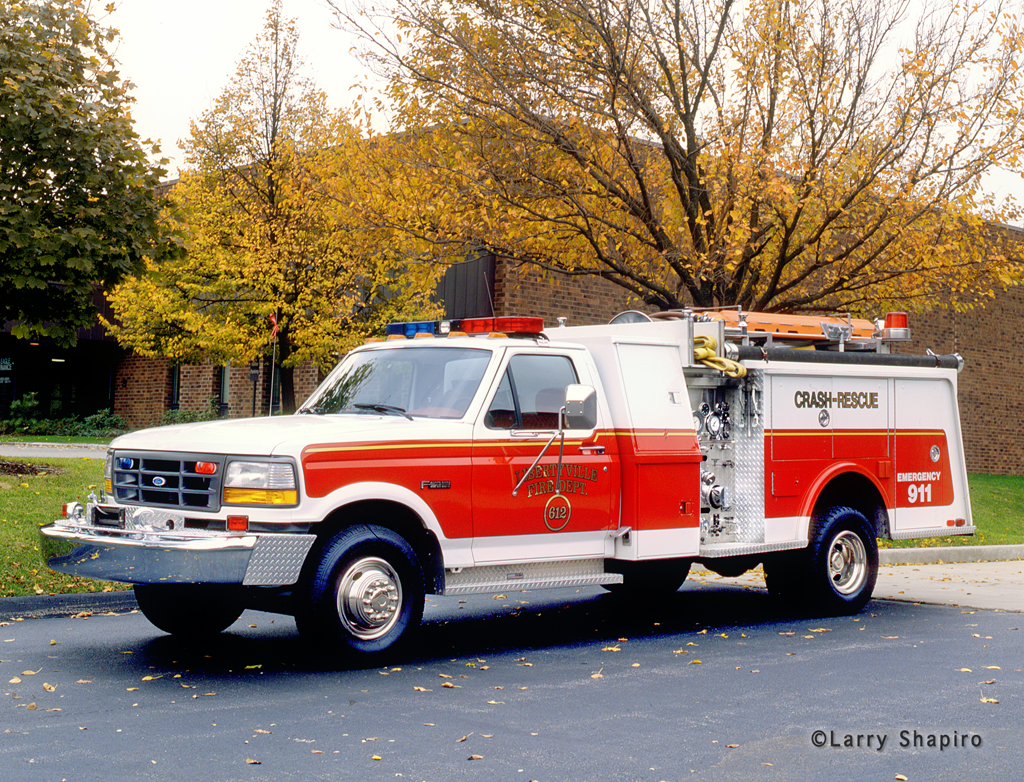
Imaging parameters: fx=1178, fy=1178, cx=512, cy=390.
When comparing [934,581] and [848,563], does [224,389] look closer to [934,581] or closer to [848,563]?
[934,581]

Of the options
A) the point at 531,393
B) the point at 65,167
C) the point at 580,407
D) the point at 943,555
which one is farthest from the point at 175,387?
the point at 580,407

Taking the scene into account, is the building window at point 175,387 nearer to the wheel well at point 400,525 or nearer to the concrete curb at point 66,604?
the concrete curb at point 66,604

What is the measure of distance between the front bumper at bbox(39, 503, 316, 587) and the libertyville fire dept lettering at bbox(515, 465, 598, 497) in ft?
5.69

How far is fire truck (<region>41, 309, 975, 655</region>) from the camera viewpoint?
7.06 m

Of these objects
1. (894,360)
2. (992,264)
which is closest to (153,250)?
(894,360)

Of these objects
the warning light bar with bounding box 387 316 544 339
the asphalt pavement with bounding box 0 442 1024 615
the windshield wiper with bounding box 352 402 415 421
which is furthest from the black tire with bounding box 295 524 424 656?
the asphalt pavement with bounding box 0 442 1024 615

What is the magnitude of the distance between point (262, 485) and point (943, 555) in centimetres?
1057

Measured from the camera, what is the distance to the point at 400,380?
8.33 metres

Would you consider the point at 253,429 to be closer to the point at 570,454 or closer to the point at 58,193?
the point at 570,454

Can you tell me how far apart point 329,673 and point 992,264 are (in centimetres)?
1049

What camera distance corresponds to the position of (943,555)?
1483 cm

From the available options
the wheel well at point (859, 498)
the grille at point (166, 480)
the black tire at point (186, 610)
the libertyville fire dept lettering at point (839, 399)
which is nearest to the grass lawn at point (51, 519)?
the black tire at point (186, 610)

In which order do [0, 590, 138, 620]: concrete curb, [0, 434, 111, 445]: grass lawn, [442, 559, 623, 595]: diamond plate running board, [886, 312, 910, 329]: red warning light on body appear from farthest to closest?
1. [0, 434, 111, 445]: grass lawn
2. [886, 312, 910, 329]: red warning light on body
3. [0, 590, 138, 620]: concrete curb
4. [442, 559, 623, 595]: diamond plate running board

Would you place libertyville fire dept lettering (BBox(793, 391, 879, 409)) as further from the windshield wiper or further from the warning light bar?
the windshield wiper
